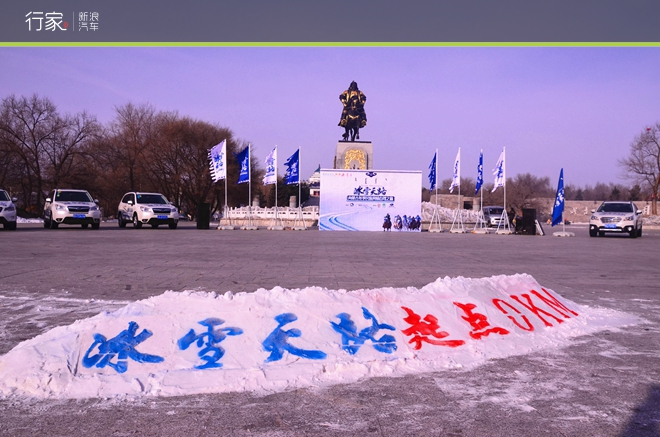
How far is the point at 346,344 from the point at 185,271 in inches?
226

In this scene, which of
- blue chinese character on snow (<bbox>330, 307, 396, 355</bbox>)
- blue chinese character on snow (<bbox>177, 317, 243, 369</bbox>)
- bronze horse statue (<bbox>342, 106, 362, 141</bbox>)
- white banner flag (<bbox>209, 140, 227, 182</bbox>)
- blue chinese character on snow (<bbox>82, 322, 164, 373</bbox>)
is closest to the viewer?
blue chinese character on snow (<bbox>82, 322, 164, 373</bbox>)

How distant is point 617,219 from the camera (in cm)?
2441

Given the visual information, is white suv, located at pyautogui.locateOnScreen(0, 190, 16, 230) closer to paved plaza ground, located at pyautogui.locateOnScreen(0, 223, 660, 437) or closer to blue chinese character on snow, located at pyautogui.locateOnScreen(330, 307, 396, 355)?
paved plaza ground, located at pyautogui.locateOnScreen(0, 223, 660, 437)

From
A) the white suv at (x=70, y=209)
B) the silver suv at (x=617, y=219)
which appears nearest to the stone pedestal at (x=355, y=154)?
the silver suv at (x=617, y=219)

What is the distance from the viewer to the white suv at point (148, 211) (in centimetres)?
2675

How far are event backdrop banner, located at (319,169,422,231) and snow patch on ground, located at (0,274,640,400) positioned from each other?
2393 centimetres

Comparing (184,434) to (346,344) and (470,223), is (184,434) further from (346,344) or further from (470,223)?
(470,223)

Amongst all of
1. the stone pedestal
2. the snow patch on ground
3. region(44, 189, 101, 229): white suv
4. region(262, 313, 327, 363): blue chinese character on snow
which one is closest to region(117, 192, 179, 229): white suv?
region(44, 189, 101, 229): white suv

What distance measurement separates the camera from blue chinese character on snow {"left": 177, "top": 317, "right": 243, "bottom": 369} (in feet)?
13.7

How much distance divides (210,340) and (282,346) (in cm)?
55

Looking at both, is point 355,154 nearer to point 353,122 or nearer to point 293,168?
point 353,122

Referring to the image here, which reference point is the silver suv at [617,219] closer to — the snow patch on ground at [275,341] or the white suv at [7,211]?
the snow patch on ground at [275,341]

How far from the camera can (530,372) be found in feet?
13.8

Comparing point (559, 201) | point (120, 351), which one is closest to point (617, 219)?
point (559, 201)
